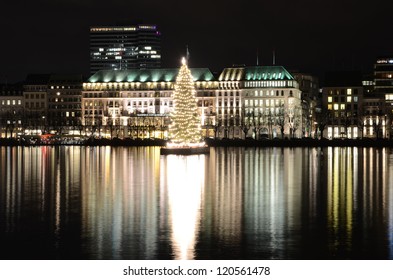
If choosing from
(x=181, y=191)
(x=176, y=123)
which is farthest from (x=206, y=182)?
(x=176, y=123)

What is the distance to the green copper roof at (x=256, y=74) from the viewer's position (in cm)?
18062

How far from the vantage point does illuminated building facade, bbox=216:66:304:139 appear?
17612 cm

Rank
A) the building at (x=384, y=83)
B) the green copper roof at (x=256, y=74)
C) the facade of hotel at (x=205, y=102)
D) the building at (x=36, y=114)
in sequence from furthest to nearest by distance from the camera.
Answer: the building at (x=36, y=114) < the green copper roof at (x=256, y=74) < the facade of hotel at (x=205, y=102) < the building at (x=384, y=83)

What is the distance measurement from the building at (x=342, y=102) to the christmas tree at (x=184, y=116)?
87.1 meters

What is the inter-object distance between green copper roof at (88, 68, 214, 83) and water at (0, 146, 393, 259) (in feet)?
480

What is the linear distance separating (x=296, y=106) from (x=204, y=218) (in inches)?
6146

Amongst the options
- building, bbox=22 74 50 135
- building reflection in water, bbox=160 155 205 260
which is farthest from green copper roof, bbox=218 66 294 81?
building reflection in water, bbox=160 155 205 260

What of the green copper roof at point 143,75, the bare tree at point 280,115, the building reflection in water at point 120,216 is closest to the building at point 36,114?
the green copper roof at point 143,75

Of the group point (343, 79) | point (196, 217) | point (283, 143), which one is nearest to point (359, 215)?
point (196, 217)

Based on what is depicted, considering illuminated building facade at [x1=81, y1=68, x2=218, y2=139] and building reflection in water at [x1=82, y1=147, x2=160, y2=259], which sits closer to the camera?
building reflection in water at [x1=82, y1=147, x2=160, y2=259]

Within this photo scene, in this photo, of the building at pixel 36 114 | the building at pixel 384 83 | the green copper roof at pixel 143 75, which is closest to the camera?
the building at pixel 384 83

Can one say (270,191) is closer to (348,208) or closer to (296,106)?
(348,208)

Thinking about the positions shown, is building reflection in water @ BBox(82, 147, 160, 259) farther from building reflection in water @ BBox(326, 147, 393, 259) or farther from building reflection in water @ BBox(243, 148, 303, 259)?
building reflection in water @ BBox(326, 147, 393, 259)

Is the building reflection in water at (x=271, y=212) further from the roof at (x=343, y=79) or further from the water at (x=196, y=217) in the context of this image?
the roof at (x=343, y=79)
